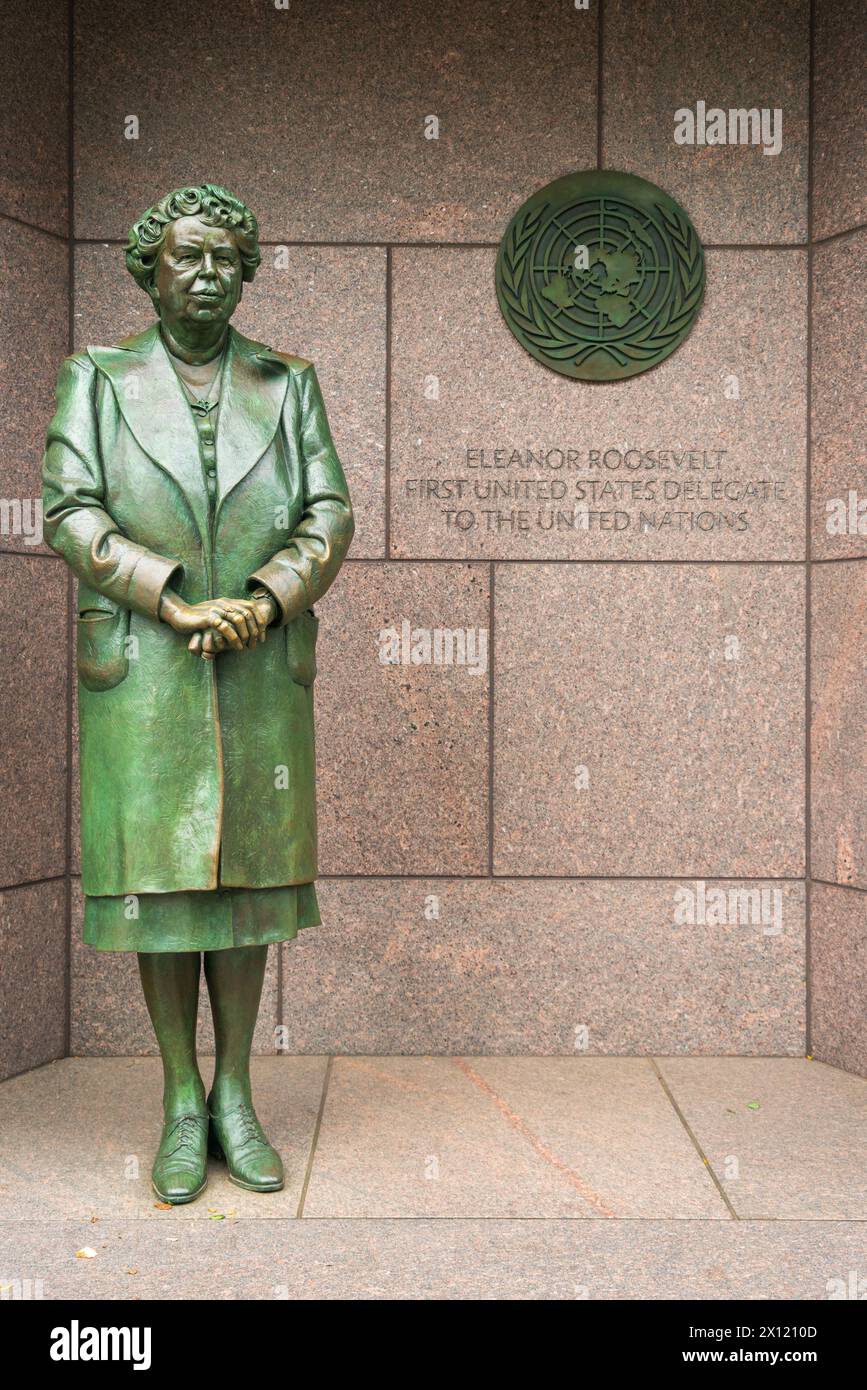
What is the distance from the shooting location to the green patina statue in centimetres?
365

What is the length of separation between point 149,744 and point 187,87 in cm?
293

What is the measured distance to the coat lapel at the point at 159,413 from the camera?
372cm

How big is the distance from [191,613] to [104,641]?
0.34 m

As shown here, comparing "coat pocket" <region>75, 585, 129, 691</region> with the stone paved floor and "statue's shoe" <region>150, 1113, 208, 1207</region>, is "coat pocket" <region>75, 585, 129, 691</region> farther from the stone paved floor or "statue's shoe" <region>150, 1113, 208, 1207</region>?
the stone paved floor

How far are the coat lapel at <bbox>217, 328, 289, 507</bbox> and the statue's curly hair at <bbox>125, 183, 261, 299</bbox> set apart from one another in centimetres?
31

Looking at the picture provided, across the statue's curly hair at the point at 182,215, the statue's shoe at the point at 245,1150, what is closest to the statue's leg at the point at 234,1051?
the statue's shoe at the point at 245,1150

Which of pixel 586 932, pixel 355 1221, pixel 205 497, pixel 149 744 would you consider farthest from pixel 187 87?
pixel 355 1221

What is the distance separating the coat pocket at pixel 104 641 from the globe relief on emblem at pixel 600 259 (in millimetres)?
2283

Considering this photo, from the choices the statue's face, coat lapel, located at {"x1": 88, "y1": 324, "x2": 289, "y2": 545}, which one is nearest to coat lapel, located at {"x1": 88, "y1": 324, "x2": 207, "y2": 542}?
coat lapel, located at {"x1": 88, "y1": 324, "x2": 289, "y2": 545}

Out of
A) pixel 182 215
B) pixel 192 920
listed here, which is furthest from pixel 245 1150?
pixel 182 215

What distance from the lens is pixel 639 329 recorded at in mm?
5211

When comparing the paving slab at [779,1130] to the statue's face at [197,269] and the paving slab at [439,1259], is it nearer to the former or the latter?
the paving slab at [439,1259]

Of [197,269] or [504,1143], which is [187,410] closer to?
[197,269]

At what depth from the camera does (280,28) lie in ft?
17.0
